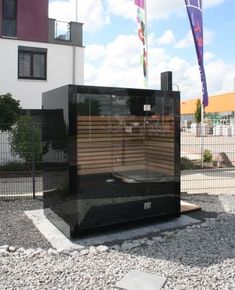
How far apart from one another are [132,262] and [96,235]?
142cm

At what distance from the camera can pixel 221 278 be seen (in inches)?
200

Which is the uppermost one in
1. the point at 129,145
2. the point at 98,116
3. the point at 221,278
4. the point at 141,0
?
the point at 141,0

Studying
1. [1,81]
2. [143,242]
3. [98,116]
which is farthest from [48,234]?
[1,81]

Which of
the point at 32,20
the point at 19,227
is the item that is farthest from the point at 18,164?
the point at 32,20

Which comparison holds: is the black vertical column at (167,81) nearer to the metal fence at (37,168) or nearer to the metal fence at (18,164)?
the metal fence at (37,168)

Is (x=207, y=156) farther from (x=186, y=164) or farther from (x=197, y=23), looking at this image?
(x=197, y=23)

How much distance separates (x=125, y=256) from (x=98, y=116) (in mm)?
2246

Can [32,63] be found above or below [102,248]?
above

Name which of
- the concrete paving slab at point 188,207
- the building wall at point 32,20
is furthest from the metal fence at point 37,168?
the building wall at point 32,20

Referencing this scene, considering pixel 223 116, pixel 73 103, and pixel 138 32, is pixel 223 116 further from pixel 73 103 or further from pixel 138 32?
pixel 73 103

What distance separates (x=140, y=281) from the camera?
196 inches

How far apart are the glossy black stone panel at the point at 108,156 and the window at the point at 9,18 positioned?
13.8 metres

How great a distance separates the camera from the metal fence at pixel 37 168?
34.5ft

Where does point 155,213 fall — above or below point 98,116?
below
